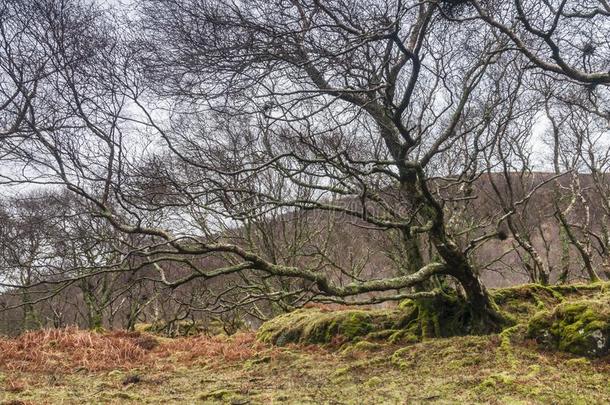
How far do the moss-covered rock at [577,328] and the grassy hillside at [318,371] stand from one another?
0.43 feet

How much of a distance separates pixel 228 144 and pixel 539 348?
6628 mm

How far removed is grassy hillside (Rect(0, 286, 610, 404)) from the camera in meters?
3.47

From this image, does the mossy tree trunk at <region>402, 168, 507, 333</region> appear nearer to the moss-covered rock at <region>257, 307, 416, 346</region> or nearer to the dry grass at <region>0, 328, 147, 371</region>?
the moss-covered rock at <region>257, 307, 416, 346</region>

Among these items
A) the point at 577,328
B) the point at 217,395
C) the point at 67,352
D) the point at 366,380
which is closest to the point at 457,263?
the point at 577,328

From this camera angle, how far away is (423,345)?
208 inches

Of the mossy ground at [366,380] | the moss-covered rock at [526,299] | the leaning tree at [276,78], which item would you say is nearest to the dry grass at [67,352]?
the mossy ground at [366,380]

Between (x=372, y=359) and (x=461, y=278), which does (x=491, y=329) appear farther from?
(x=372, y=359)

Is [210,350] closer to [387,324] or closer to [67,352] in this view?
[67,352]

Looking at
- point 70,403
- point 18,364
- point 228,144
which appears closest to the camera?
point 70,403

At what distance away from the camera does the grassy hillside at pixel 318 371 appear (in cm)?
347

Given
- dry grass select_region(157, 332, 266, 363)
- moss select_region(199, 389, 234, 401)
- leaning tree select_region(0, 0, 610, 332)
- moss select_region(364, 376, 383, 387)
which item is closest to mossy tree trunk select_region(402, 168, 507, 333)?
leaning tree select_region(0, 0, 610, 332)

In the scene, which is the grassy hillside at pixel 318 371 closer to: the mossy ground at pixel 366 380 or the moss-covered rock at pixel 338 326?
the mossy ground at pixel 366 380

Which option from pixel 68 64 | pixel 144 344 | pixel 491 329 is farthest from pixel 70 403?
pixel 491 329

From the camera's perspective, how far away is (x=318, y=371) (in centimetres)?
496
